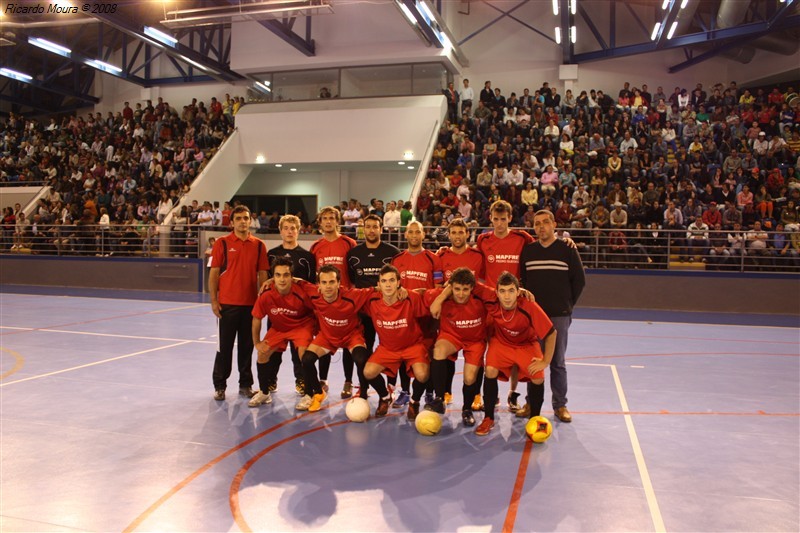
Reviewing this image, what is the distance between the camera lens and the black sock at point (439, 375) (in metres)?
5.79

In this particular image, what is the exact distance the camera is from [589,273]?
50.3 feet

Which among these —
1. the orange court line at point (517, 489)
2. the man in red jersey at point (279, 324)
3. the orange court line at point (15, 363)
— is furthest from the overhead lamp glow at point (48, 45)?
the orange court line at point (517, 489)

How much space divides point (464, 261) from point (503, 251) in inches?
16.5

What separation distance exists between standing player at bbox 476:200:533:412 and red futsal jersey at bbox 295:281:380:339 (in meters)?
1.25

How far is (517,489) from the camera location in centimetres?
420

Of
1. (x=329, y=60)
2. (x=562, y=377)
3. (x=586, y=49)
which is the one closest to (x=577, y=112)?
(x=586, y=49)

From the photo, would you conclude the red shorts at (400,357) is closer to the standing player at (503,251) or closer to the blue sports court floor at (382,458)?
the blue sports court floor at (382,458)

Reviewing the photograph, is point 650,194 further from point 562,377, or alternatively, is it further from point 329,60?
point 329,60

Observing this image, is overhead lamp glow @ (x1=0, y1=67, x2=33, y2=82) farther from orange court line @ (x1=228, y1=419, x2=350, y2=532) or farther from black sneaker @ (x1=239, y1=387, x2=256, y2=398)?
orange court line @ (x1=228, y1=419, x2=350, y2=532)

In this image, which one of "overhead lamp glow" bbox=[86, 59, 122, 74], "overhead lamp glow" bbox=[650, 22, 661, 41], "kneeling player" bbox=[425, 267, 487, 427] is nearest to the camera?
"kneeling player" bbox=[425, 267, 487, 427]

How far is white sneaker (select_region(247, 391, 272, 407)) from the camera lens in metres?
6.25

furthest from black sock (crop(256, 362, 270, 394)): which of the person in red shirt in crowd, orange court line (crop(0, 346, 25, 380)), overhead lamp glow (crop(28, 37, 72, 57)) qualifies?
overhead lamp glow (crop(28, 37, 72, 57))

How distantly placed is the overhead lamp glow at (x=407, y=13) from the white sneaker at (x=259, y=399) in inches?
544

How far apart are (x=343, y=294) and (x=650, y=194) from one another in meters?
12.1
